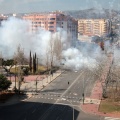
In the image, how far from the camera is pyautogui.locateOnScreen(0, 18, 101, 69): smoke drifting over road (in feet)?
281

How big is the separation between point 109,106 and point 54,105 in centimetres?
812

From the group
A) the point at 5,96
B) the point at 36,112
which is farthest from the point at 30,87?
the point at 36,112

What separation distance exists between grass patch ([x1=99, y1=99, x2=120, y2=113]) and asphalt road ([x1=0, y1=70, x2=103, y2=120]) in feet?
9.73

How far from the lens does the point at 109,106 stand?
4700 centimetres

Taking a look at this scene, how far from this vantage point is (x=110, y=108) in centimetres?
4606

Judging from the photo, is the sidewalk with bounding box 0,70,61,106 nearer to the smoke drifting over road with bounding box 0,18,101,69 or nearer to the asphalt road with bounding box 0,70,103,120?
the asphalt road with bounding box 0,70,103,120

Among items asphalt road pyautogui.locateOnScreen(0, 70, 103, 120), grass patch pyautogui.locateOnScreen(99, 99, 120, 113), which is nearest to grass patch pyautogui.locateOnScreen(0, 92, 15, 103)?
asphalt road pyautogui.locateOnScreen(0, 70, 103, 120)

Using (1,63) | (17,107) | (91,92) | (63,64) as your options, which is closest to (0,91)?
(17,107)

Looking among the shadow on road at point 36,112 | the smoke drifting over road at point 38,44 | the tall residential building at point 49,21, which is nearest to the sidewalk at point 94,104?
the shadow on road at point 36,112

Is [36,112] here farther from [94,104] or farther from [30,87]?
[30,87]

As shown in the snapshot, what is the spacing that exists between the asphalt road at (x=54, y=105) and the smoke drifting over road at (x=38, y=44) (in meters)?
19.0

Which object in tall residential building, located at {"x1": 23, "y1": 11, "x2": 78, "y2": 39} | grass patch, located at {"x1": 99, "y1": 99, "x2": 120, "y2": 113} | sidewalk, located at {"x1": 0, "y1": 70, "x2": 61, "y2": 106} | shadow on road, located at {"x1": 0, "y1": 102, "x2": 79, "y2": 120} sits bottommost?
sidewalk, located at {"x1": 0, "y1": 70, "x2": 61, "y2": 106}

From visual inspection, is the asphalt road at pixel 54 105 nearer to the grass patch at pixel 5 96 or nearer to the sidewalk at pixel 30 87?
the sidewalk at pixel 30 87

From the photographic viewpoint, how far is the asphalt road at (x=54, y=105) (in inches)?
1681
